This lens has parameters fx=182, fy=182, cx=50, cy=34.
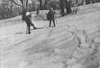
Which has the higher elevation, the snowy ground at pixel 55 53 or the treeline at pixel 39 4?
the treeline at pixel 39 4

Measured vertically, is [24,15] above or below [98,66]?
above

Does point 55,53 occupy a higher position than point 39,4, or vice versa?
point 39,4

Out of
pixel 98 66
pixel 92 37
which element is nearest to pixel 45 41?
pixel 92 37

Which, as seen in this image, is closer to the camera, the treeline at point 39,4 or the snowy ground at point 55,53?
the snowy ground at point 55,53

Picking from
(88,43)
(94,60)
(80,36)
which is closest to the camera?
(94,60)

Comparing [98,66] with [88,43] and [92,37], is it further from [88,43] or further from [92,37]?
[92,37]

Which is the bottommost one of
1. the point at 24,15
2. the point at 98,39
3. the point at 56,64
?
the point at 56,64

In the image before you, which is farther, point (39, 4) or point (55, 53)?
point (39, 4)

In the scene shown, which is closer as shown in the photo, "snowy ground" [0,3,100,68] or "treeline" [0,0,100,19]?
"snowy ground" [0,3,100,68]

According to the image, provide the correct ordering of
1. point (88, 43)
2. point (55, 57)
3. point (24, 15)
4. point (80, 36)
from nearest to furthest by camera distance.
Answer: point (55, 57) → point (88, 43) → point (80, 36) → point (24, 15)

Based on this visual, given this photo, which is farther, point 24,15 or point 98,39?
point 24,15

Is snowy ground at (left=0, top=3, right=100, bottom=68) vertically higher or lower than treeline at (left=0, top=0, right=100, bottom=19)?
lower

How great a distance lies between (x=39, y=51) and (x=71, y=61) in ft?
7.03

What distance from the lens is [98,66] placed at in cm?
598
